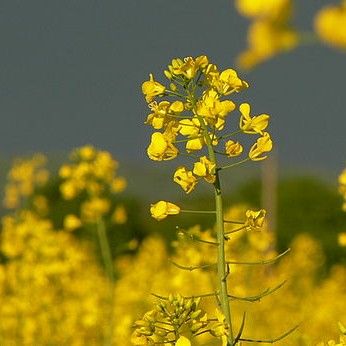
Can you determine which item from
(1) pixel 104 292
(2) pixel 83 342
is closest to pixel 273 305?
(1) pixel 104 292

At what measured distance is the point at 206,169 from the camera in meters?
2.70

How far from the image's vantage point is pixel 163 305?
8.70 feet

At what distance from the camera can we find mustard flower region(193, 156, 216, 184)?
8.82 ft

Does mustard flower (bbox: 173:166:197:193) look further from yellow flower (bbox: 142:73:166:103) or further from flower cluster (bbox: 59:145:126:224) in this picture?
flower cluster (bbox: 59:145:126:224)

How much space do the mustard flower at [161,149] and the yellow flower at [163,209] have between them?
0.16 meters

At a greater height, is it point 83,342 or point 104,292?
point 104,292

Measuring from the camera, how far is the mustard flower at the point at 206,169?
8.82 ft

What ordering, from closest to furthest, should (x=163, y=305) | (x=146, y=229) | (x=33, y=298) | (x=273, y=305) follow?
(x=163, y=305), (x=33, y=298), (x=273, y=305), (x=146, y=229)

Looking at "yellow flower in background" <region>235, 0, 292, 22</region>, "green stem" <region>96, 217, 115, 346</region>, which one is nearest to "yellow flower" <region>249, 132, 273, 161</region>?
"yellow flower in background" <region>235, 0, 292, 22</region>

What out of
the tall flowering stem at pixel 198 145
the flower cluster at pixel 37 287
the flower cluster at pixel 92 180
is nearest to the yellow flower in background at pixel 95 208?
the flower cluster at pixel 92 180

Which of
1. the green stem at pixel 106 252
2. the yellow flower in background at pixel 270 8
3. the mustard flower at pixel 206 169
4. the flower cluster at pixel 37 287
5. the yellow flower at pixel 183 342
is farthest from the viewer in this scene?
the flower cluster at pixel 37 287

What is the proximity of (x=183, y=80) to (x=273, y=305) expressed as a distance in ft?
28.1

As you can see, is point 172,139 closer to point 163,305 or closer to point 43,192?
point 163,305

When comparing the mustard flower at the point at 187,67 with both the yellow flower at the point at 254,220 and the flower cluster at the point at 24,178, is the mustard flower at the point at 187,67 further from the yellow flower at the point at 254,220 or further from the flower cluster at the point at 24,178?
the flower cluster at the point at 24,178
